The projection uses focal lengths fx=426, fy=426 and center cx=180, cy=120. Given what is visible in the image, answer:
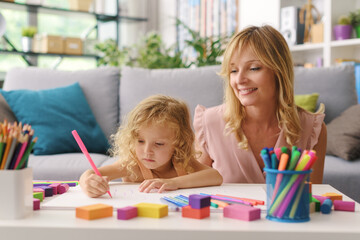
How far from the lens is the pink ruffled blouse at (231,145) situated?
5.00 ft

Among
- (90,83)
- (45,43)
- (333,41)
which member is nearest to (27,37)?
(45,43)

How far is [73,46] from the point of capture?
472cm

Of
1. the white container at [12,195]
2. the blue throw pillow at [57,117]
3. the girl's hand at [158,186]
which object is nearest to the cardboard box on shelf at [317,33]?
the blue throw pillow at [57,117]

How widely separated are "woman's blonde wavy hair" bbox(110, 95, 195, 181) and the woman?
250 millimetres

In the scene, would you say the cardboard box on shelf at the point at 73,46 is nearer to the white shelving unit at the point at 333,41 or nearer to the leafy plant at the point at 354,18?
the white shelving unit at the point at 333,41

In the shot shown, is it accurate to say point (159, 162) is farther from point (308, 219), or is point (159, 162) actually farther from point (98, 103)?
point (98, 103)

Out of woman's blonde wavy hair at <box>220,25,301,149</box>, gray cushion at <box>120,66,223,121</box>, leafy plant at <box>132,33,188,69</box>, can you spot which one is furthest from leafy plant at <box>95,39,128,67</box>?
woman's blonde wavy hair at <box>220,25,301,149</box>

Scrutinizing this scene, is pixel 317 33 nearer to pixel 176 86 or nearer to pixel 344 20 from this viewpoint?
pixel 344 20

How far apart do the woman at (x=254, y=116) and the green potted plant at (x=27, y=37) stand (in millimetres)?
3263

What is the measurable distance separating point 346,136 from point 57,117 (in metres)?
1.63

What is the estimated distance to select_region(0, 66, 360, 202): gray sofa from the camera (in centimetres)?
259

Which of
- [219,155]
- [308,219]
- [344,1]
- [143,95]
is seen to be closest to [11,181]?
[308,219]

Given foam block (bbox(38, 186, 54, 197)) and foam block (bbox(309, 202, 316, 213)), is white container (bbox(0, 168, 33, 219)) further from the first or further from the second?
foam block (bbox(309, 202, 316, 213))

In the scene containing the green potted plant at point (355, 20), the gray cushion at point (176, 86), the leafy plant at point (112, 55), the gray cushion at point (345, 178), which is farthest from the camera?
the leafy plant at point (112, 55)
